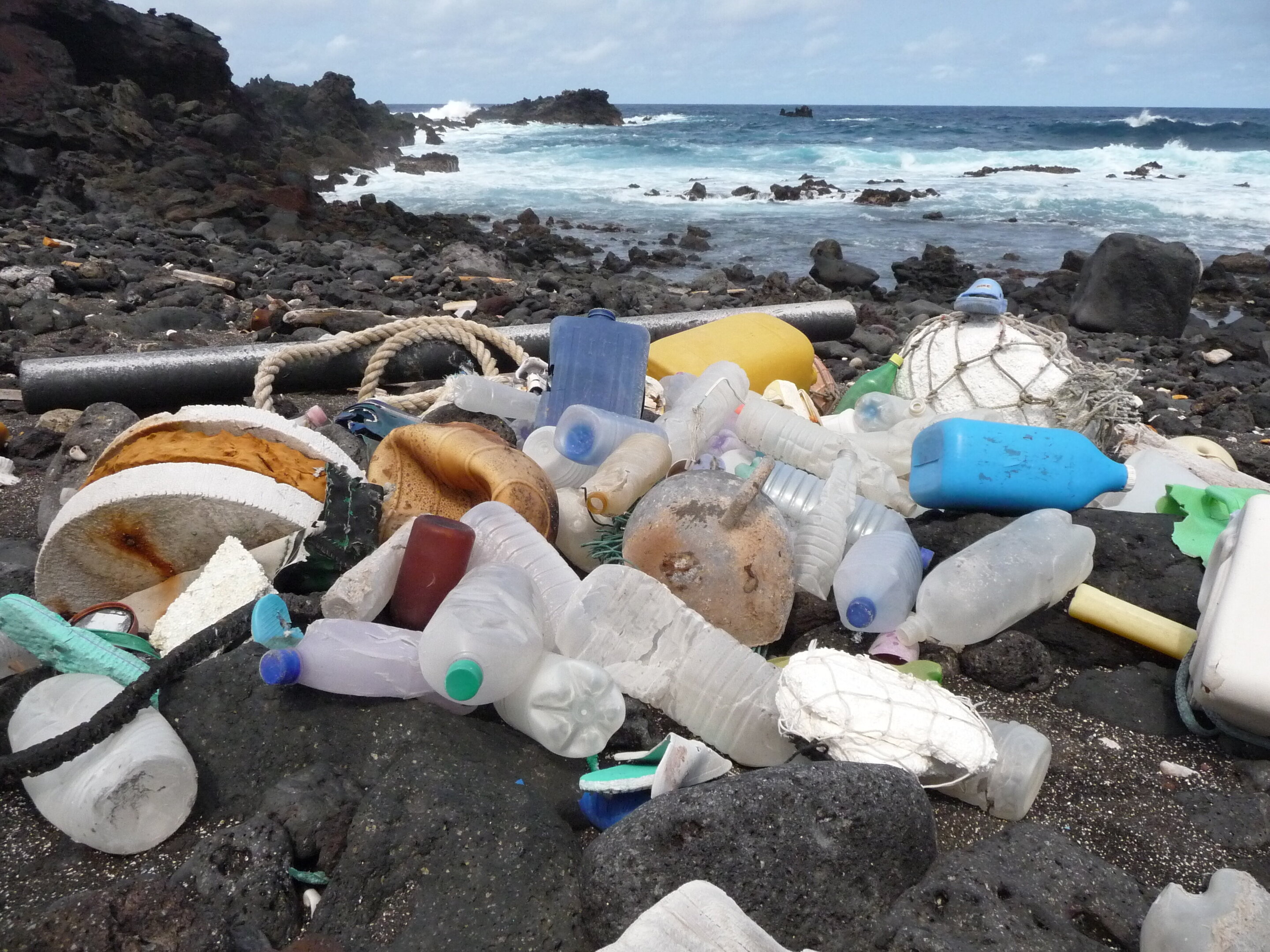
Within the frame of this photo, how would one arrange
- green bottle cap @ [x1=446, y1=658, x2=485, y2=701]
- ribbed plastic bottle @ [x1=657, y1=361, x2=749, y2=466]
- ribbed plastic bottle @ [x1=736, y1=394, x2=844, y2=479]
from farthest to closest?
ribbed plastic bottle @ [x1=736, y1=394, x2=844, y2=479] < ribbed plastic bottle @ [x1=657, y1=361, x2=749, y2=466] < green bottle cap @ [x1=446, y1=658, x2=485, y2=701]

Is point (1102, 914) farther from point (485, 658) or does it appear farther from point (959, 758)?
point (485, 658)

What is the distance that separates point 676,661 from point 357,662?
29.3 inches

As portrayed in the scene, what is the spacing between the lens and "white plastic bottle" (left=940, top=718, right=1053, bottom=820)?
189 centimetres

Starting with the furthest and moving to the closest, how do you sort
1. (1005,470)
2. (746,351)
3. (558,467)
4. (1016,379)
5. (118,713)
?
(746,351) < (1016,379) < (558,467) < (1005,470) < (118,713)

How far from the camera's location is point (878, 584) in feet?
7.65

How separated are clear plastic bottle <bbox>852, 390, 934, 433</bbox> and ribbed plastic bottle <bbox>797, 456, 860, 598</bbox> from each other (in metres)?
0.85

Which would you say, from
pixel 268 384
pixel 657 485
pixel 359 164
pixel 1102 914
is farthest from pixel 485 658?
pixel 359 164

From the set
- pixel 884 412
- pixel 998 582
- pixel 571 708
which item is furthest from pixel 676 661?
pixel 884 412

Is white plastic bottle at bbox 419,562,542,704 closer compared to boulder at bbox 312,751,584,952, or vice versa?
boulder at bbox 312,751,584,952

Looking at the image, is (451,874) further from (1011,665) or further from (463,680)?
(1011,665)

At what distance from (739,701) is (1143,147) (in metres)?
41.4

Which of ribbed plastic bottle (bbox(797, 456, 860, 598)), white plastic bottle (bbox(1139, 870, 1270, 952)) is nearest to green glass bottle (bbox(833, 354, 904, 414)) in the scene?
ribbed plastic bottle (bbox(797, 456, 860, 598))

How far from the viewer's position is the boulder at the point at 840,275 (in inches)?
433

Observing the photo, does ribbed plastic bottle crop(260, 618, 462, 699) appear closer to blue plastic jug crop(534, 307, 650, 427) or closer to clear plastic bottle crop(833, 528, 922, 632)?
clear plastic bottle crop(833, 528, 922, 632)
